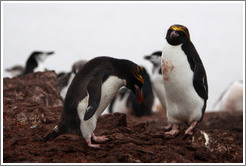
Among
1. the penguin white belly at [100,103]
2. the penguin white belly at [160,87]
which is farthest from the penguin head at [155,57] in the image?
the penguin white belly at [100,103]

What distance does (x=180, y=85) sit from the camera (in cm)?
428

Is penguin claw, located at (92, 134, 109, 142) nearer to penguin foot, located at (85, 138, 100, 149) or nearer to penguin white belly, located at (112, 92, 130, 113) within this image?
penguin foot, located at (85, 138, 100, 149)

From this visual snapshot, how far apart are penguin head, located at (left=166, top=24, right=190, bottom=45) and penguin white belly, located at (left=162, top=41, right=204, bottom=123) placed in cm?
6

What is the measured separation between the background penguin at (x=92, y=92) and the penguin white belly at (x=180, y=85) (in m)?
0.34

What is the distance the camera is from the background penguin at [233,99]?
10.8 meters

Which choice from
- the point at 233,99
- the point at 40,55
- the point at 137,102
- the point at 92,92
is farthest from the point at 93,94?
the point at 233,99

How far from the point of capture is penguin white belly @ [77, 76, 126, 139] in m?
3.81

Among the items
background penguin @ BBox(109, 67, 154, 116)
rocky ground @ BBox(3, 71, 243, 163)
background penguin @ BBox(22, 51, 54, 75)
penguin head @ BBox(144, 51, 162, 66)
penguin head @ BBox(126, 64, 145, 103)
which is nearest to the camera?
rocky ground @ BBox(3, 71, 243, 163)

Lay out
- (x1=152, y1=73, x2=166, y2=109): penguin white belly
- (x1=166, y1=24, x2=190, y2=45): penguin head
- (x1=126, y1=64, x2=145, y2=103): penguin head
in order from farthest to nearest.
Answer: (x1=152, y1=73, x2=166, y2=109): penguin white belly → (x1=166, y1=24, x2=190, y2=45): penguin head → (x1=126, y1=64, x2=145, y2=103): penguin head

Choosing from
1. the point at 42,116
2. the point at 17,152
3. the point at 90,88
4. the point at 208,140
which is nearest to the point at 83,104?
the point at 90,88

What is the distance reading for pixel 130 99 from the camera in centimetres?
1097

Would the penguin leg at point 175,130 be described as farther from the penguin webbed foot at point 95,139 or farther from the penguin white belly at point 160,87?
the penguin white belly at point 160,87

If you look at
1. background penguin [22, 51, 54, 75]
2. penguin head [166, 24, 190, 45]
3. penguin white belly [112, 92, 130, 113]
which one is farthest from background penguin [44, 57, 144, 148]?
penguin white belly [112, 92, 130, 113]

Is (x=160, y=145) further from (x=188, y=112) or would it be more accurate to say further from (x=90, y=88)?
(x=90, y=88)
